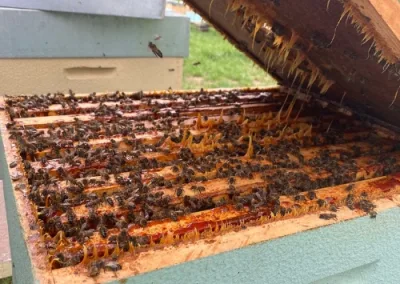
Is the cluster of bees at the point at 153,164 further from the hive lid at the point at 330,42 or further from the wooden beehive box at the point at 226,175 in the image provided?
the hive lid at the point at 330,42

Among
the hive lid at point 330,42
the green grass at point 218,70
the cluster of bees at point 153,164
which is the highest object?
the hive lid at point 330,42

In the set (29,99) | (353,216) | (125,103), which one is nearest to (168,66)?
(125,103)

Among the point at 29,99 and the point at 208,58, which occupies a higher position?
the point at 29,99

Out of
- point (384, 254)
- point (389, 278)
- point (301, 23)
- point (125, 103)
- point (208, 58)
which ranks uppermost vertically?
point (301, 23)

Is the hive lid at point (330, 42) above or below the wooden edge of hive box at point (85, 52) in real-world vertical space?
above

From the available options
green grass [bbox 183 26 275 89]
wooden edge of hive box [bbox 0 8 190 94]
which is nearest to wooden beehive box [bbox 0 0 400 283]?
wooden edge of hive box [bbox 0 8 190 94]

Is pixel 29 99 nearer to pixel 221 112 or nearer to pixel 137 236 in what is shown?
pixel 221 112

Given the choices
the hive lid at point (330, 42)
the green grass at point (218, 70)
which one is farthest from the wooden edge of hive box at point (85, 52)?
the green grass at point (218, 70)
